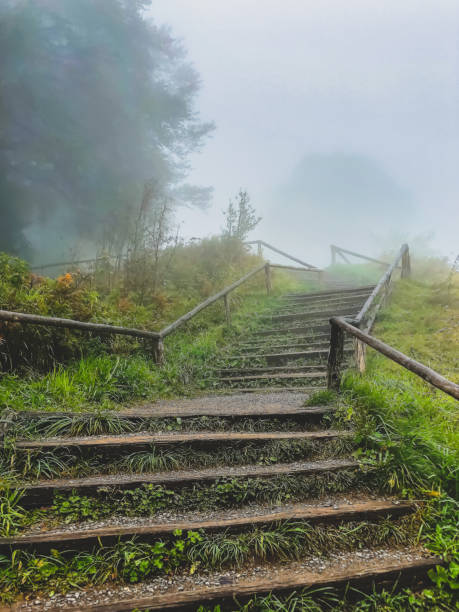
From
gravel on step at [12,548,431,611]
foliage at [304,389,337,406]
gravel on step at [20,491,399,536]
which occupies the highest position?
foliage at [304,389,337,406]

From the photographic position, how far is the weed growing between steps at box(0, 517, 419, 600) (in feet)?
5.53

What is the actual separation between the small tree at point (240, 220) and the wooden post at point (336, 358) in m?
7.45

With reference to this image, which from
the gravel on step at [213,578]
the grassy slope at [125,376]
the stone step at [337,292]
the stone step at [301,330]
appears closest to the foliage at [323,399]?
the gravel on step at [213,578]

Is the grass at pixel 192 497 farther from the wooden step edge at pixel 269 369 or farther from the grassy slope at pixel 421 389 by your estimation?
the wooden step edge at pixel 269 369

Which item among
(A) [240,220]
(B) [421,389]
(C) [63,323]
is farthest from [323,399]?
(A) [240,220]

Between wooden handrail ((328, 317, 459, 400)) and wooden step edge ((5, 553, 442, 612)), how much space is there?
0.91 metres

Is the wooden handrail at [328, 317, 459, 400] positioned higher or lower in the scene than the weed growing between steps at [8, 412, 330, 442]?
higher

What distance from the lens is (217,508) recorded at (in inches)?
86.4

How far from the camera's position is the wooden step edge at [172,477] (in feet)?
6.95

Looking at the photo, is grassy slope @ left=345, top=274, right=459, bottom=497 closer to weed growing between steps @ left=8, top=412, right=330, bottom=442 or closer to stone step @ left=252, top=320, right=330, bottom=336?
weed growing between steps @ left=8, top=412, right=330, bottom=442

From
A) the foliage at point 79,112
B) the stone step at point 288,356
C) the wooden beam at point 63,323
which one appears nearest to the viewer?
the wooden beam at point 63,323

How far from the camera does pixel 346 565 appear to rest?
182 centimetres

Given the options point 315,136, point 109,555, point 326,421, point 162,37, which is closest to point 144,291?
point 326,421

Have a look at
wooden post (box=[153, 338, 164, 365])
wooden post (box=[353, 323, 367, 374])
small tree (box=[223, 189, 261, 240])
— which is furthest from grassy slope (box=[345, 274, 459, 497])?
small tree (box=[223, 189, 261, 240])
